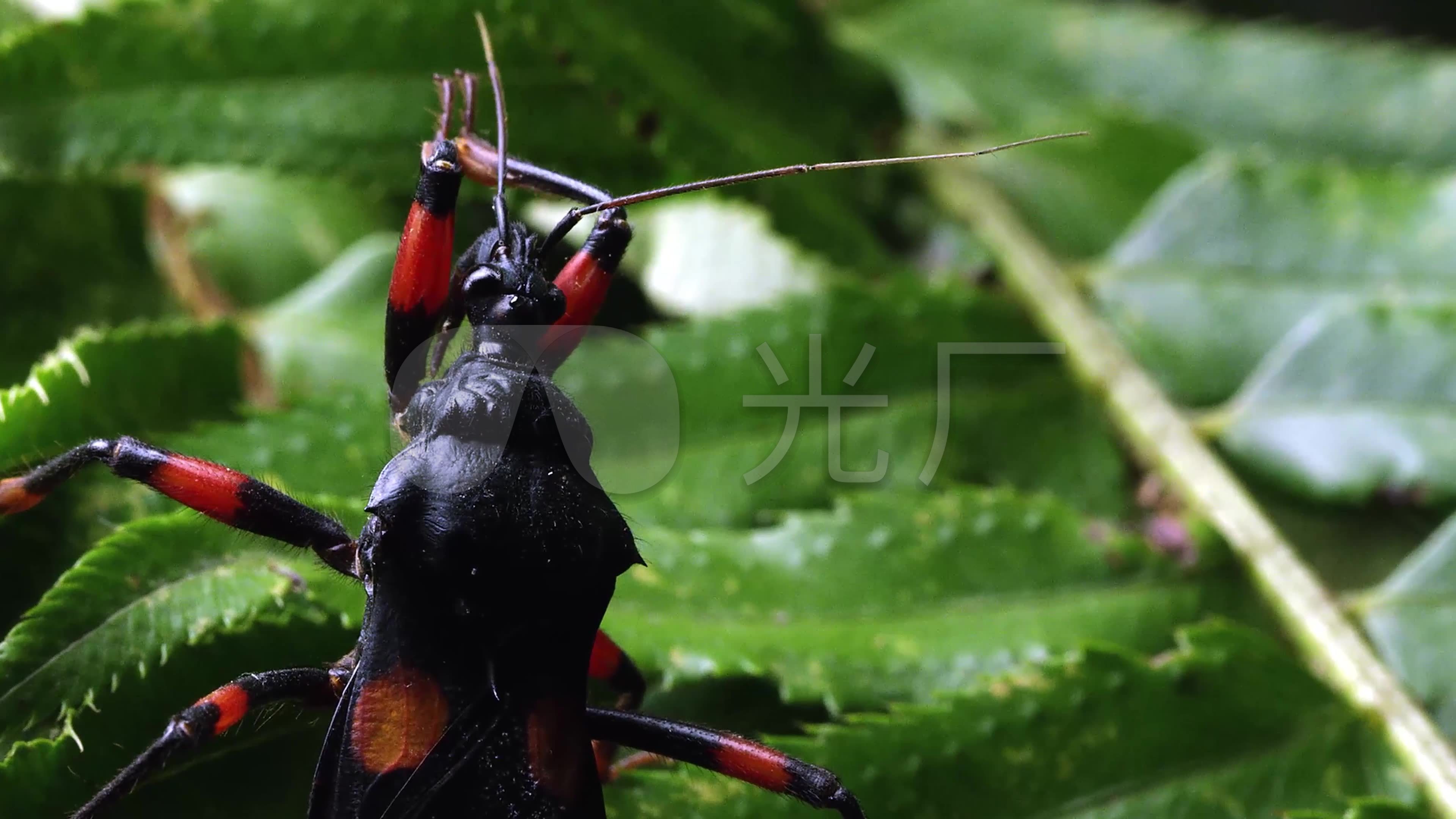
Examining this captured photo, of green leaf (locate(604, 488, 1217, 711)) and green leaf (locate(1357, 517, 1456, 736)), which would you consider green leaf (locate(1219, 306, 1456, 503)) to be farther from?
green leaf (locate(604, 488, 1217, 711))

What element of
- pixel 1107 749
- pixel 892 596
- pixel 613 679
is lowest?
pixel 613 679

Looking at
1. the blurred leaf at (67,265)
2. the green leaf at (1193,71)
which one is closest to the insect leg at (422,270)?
the blurred leaf at (67,265)

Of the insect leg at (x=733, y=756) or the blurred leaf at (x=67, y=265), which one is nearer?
the insect leg at (x=733, y=756)

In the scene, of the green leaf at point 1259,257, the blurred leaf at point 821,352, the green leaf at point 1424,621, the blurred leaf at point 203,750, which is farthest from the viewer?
the green leaf at point 1259,257

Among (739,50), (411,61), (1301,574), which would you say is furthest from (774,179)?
(1301,574)

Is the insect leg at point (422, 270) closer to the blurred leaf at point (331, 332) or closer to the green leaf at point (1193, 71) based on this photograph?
the blurred leaf at point (331, 332)

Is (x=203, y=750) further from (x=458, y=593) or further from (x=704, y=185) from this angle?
(x=704, y=185)

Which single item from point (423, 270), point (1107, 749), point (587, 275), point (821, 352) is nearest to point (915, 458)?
point (821, 352)
